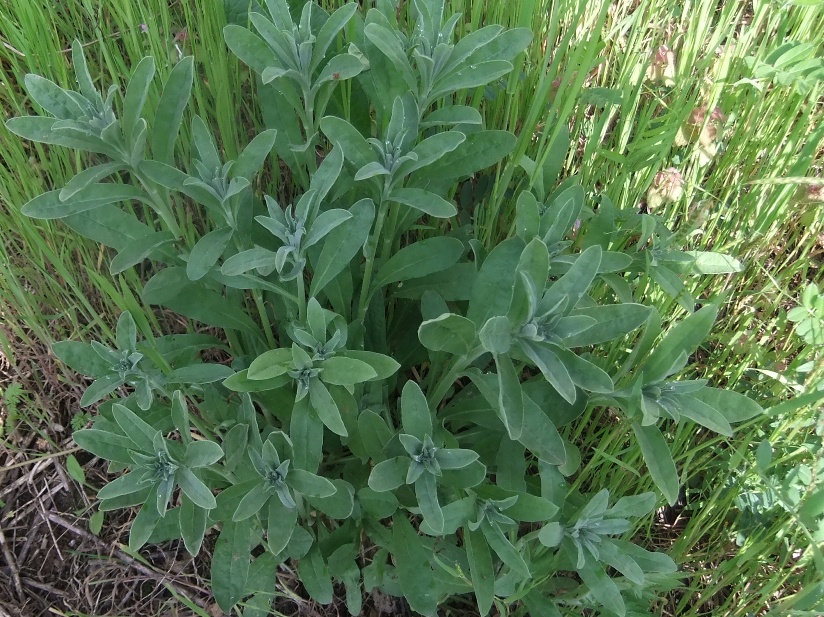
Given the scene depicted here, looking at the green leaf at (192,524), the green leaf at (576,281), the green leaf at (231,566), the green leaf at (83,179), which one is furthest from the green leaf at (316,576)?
the green leaf at (83,179)

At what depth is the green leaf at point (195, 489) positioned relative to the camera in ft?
3.27

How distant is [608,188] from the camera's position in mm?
1482

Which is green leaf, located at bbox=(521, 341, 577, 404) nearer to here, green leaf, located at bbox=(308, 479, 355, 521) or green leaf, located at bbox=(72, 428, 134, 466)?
green leaf, located at bbox=(308, 479, 355, 521)

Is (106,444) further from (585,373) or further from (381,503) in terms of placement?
(585,373)

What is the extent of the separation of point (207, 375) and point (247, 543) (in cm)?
32

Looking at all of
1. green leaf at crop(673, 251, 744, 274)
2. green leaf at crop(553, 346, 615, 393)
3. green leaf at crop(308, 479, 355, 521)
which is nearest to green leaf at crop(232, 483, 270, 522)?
green leaf at crop(308, 479, 355, 521)

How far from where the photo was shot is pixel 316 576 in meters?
1.25

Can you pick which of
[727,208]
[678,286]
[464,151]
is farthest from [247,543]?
[727,208]

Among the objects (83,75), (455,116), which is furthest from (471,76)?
(83,75)

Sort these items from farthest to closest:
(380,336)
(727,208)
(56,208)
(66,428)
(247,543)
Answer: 1. (727,208)
2. (66,428)
3. (380,336)
4. (247,543)
5. (56,208)

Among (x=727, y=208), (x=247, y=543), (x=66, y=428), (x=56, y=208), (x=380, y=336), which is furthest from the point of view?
(x=727, y=208)

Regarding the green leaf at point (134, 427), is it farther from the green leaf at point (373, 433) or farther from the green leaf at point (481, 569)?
the green leaf at point (481, 569)

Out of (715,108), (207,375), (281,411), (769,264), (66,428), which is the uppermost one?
(715,108)

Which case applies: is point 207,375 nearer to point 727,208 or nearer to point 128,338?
point 128,338
